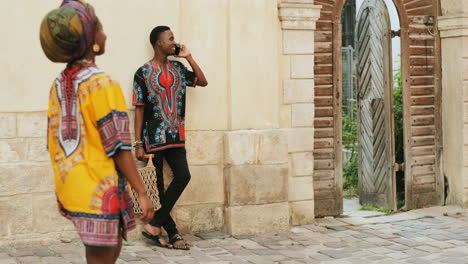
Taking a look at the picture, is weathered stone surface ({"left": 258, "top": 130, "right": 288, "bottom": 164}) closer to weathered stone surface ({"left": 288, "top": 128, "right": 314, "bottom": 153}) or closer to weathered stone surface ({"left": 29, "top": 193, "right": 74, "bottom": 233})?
weathered stone surface ({"left": 288, "top": 128, "right": 314, "bottom": 153})

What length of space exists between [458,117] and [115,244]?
6007mm

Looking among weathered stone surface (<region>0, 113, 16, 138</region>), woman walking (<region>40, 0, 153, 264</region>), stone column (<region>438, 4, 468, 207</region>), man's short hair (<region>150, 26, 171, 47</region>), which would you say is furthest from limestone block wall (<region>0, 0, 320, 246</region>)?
woman walking (<region>40, 0, 153, 264</region>)

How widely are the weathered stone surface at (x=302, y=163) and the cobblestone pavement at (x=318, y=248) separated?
0.56 metres

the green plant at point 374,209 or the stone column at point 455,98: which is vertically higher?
the stone column at point 455,98

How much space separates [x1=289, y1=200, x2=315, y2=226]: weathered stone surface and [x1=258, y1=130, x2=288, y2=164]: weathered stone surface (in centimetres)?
55

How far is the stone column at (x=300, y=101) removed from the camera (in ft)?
24.7

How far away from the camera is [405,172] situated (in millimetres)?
8609

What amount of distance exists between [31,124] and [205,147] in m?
1.65

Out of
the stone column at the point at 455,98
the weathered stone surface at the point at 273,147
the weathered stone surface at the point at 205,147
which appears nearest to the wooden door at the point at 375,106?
the stone column at the point at 455,98

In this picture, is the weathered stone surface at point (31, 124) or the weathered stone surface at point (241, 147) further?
the weathered stone surface at point (241, 147)

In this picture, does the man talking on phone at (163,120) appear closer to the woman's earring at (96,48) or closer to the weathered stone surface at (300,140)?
the weathered stone surface at (300,140)

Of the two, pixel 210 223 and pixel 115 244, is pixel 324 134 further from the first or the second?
pixel 115 244

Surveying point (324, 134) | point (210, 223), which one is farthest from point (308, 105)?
point (210, 223)

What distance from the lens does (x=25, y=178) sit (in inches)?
250
